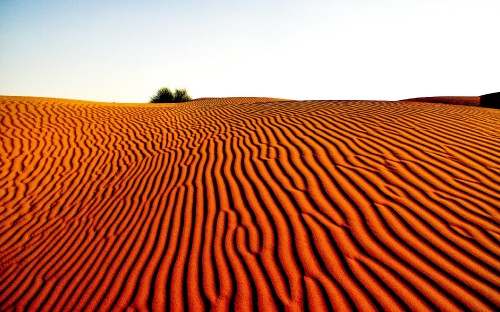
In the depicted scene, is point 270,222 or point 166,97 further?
point 166,97

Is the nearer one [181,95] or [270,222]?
[270,222]

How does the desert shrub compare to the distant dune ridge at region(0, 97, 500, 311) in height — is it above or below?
above

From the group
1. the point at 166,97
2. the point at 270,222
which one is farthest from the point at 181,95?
the point at 270,222

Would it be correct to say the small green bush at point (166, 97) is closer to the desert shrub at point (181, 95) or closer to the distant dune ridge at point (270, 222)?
the desert shrub at point (181, 95)

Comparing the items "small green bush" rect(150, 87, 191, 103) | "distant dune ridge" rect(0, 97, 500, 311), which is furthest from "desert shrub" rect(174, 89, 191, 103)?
"distant dune ridge" rect(0, 97, 500, 311)

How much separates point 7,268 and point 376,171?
434 cm

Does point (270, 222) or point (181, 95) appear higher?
point (181, 95)

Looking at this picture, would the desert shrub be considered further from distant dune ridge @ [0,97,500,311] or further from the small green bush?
distant dune ridge @ [0,97,500,311]

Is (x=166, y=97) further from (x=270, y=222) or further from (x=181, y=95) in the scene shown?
(x=270, y=222)

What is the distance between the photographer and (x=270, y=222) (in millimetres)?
3004

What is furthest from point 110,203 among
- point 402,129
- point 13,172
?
point 402,129

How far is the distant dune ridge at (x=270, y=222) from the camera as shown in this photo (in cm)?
221

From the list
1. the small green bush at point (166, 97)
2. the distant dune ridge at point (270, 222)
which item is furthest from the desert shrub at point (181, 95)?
the distant dune ridge at point (270, 222)

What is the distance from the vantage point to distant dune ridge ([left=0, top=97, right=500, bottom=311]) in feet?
7.25
